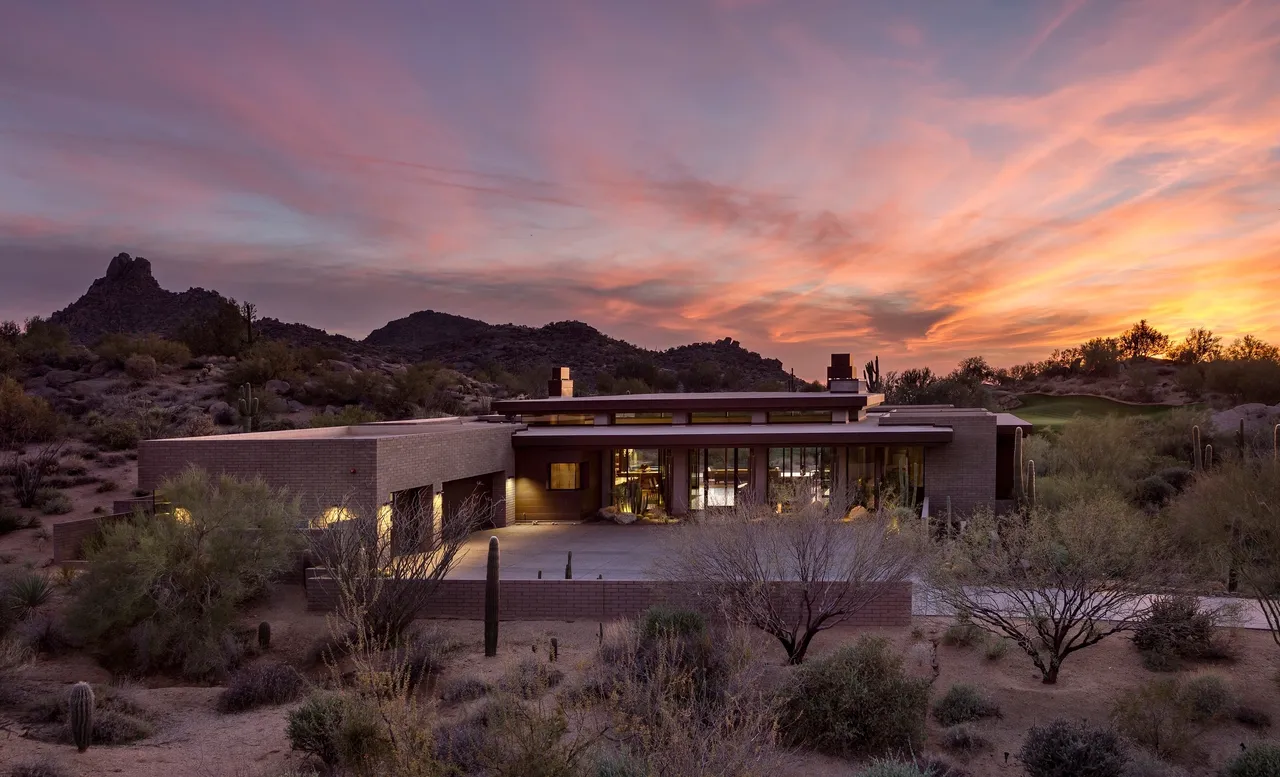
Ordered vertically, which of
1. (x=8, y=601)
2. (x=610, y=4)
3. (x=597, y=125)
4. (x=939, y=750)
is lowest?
(x=939, y=750)

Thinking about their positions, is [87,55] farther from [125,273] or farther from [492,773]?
[125,273]

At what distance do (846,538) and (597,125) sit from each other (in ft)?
58.2

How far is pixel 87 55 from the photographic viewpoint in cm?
2308

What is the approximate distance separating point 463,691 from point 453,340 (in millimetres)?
78767

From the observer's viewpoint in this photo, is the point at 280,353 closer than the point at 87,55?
No

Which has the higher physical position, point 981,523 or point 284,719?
point 981,523

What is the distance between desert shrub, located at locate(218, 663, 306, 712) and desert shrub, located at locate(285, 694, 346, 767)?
284 cm

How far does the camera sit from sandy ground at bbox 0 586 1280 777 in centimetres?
1030

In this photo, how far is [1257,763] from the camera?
10.0 m

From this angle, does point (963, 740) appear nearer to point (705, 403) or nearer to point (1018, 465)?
point (1018, 465)

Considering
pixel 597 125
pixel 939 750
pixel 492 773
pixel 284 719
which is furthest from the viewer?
pixel 597 125

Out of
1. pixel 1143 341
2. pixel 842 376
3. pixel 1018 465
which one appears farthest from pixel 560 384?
pixel 1143 341

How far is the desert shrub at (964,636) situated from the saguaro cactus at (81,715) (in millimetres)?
14067

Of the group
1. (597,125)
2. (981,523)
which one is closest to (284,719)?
(981,523)
